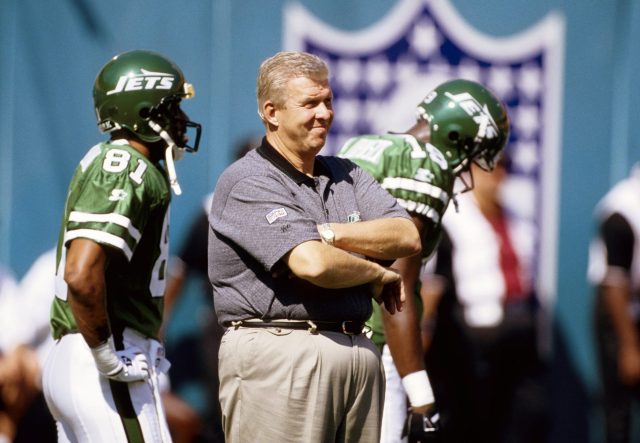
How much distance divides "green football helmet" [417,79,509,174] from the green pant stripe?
66.4 inches

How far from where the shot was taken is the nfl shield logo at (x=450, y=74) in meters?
7.62

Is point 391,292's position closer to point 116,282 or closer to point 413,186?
point 413,186

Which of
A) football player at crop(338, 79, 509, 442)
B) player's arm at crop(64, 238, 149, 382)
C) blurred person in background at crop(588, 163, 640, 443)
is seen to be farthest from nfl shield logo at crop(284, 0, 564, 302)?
player's arm at crop(64, 238, 149, 382)

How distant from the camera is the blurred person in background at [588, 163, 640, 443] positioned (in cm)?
754

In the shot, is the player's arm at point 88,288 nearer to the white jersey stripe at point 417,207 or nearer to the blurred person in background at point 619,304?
the white jersey stripe at point 417,207

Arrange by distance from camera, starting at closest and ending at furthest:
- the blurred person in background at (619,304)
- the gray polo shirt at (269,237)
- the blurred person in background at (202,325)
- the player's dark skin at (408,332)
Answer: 1. the gray polo shirt at (269,237)
2. the player's dark skin at (408,332)
3. the blurred person in background at (202,325)
4. the blurred person in background at (619,304)

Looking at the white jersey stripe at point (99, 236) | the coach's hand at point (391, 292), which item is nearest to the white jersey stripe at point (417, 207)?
the coach's hand at point (391, 292)

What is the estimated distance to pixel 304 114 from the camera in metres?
4.08

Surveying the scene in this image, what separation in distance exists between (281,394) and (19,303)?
3.44 meters

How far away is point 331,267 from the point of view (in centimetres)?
386

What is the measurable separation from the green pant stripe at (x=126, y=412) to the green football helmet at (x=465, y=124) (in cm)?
169

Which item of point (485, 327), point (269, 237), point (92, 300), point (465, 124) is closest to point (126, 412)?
point (92, 300)

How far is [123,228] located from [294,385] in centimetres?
91

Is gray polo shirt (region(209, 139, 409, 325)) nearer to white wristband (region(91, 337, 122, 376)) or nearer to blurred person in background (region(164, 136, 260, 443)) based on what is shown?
white wristband (region(91, 337, 122, 376))
